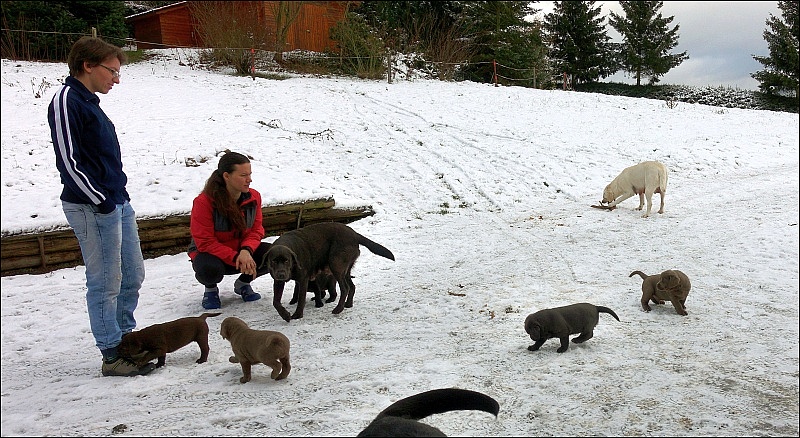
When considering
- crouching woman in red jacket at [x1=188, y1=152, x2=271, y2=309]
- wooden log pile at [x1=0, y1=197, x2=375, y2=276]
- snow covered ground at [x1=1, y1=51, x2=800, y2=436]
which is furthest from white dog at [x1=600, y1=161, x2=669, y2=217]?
crouching woman in red jacket at [x1=188, y1=152, x2=271, y2=309]

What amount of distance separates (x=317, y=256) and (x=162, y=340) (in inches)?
63.5

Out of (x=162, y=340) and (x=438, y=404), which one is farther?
(x=162, y=340)

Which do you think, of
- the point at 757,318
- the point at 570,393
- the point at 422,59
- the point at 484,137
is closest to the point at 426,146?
the point at 484,137

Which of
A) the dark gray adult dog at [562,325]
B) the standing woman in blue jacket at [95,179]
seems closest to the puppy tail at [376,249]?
the dark gray adult dog at [562,325]

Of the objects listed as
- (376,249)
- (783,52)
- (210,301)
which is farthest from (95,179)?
(783,52)

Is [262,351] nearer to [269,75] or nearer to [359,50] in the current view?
[269,75]

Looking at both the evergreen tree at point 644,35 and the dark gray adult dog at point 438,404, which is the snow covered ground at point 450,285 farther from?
the evergreen tree at point 644,35

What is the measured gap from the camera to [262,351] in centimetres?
388

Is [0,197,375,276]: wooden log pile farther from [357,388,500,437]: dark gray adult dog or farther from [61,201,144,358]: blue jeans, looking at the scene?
[357,388,500,437]: dark gray adult dog

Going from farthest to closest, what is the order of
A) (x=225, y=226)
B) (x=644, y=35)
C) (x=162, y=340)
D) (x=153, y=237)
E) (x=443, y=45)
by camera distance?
(x=443, y=45), (x=153, y=237), (x=644, y=35), (x=225, y=226), (x=162, y=340)

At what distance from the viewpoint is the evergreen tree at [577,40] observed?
18.7 meters

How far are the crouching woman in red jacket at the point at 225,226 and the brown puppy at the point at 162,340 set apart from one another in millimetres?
971

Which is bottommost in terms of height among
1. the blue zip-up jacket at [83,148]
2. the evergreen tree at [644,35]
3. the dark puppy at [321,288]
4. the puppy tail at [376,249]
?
the dark puppy at [321,288]

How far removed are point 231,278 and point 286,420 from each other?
365cm
